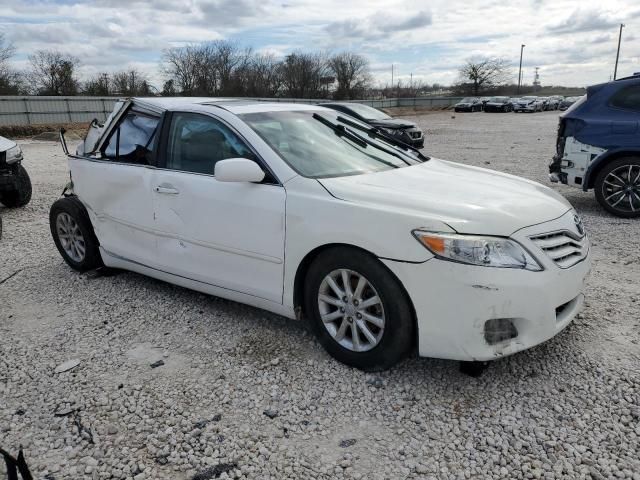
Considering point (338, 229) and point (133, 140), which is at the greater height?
point (133, 140)

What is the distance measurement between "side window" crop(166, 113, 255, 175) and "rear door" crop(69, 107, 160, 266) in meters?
0.24

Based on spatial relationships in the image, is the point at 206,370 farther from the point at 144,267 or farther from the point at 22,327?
the point at 22,327

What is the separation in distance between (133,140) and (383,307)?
2700 mm

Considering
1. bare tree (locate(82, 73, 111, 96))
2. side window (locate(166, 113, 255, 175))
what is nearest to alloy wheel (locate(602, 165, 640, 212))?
side window (locate(166, 113, 255, 175))

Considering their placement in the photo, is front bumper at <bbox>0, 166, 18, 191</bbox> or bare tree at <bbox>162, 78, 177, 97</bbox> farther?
bare tree at <bbox>162, 78, 177, 97</bbox>

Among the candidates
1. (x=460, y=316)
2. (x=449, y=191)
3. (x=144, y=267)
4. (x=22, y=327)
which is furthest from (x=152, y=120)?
(x=460, y=316)

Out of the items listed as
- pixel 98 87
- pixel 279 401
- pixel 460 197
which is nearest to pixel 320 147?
pixel 460 197

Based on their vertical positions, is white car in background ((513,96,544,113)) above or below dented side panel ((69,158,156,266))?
above

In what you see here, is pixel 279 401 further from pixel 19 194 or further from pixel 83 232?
pixel 19 194

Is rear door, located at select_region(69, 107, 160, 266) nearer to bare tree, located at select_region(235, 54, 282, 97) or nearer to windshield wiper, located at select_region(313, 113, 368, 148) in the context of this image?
windshield wiper, located at select_region(313, 113, 368, 148)

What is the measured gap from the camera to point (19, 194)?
8.33 metres

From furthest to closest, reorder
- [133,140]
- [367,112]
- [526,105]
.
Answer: [526,105]
[367,112]
[133,140]

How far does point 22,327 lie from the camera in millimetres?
4102

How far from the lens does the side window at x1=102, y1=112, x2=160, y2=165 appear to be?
429cm
